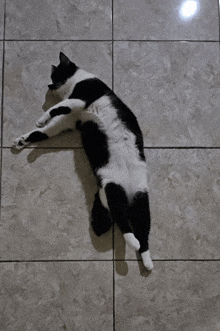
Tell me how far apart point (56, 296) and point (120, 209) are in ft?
1.63

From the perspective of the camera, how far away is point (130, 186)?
1360 millimetres

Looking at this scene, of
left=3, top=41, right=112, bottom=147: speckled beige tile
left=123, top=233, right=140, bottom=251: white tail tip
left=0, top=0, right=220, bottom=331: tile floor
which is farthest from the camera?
left=3, top=41, right=112, bottom=147: speckled beige tile

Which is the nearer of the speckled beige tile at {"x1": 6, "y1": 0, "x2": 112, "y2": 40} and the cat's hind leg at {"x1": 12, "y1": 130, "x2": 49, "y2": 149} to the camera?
the cat's hind leg at {"x1": 12, "y1": 130, "x2": 49, "y2": 149}

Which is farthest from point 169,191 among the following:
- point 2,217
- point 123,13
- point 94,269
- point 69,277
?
point 123,13

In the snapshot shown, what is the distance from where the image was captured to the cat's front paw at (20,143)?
149 cm

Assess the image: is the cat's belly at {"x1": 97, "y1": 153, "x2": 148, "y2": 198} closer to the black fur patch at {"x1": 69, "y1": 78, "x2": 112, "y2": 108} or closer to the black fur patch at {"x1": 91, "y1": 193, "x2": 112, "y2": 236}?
the black fur patch at {"x1": 91, "y1": 193, "x2": 112, "y2": 236}

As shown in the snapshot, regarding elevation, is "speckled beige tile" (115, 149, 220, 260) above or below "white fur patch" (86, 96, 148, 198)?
below

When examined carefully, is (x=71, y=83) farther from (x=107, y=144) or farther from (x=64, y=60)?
(x=107, y=144)

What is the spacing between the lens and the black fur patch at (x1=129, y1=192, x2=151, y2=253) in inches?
53.7

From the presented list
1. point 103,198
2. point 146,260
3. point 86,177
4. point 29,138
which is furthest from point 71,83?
point 146,260

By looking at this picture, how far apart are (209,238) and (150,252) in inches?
11.3

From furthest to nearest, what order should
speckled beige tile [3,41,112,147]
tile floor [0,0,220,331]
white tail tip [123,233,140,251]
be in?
1. speckled beige tile [3,41,112,147]
2. tile floor [0,0,220,331]
3. white tail tip [123,233,140,251]

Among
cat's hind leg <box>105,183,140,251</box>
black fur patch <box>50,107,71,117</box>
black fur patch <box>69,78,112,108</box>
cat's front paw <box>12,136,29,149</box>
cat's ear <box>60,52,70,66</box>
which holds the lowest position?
cat's hind leg <box>105,183,140,251</box>

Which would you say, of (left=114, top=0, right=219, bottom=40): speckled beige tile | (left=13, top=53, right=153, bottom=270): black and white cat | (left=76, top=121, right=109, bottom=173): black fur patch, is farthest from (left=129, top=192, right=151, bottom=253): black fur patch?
(left=114, top=0, right=219, bottom=40): speckled beige tile
